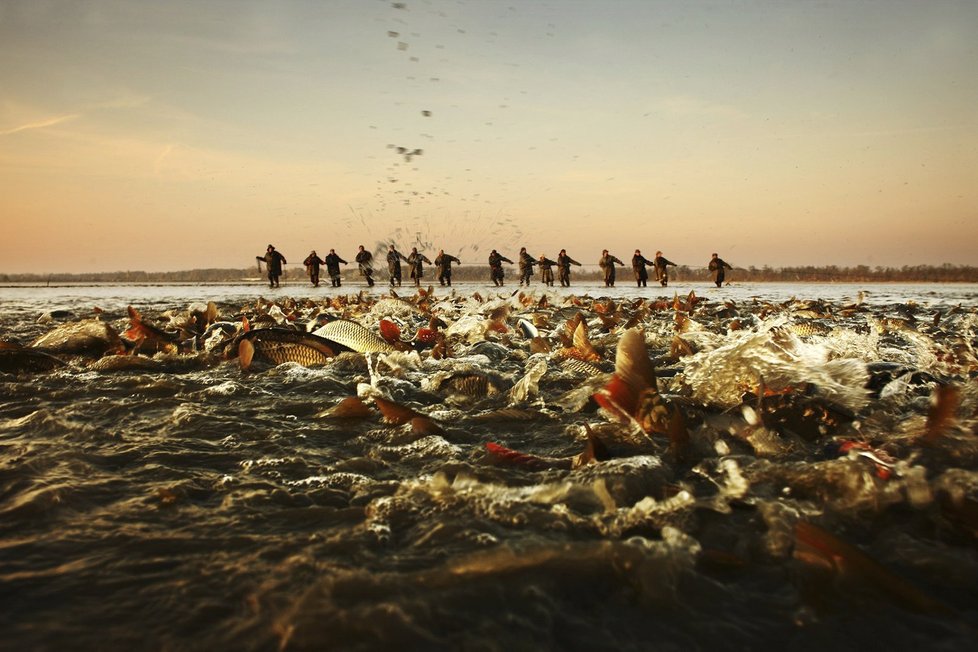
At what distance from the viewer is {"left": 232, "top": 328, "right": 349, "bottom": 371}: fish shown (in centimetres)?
452

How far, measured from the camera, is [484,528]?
5.04ft

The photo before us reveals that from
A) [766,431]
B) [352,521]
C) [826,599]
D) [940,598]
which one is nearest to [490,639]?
[352,521]

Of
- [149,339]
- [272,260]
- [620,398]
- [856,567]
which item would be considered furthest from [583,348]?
[272,260]

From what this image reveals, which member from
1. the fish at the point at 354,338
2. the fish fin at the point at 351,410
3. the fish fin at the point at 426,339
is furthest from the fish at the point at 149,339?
the fish fin at the point at 351,410

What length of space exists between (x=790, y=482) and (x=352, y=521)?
1457 millimetres

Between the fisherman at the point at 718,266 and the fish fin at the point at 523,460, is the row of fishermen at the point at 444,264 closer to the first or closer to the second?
the fisherman at the point at 718,266

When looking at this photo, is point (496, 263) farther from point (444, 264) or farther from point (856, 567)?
point (856, 567)

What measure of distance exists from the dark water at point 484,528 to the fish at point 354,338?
176 cm

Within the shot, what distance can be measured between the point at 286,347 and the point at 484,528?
3.50m

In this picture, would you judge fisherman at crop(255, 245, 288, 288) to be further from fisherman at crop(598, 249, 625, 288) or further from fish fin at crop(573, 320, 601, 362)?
fish fin at crop(573, 320, 601, 362)

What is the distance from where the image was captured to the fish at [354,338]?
4.77 m

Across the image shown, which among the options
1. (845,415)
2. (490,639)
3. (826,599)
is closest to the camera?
(490,639)

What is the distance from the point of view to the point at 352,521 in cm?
158

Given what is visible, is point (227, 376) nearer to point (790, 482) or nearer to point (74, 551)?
point (74, 551)
